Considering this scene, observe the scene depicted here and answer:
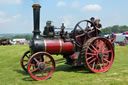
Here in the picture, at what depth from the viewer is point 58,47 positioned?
20.7 ft

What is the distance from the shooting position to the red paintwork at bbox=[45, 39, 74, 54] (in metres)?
6.18

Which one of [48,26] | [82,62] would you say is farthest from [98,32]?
[48,26]

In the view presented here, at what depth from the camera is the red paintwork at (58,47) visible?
20.3ft

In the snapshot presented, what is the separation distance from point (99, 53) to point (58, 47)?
1643mm

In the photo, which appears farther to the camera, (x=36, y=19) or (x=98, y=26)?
(x=98, y=26)

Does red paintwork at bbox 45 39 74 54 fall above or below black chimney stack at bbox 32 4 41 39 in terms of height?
below

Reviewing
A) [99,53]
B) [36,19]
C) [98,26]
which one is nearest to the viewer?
[36,19]

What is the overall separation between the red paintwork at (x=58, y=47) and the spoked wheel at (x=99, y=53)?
0.69m

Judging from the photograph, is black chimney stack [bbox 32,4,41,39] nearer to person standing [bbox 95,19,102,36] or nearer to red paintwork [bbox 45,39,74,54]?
red paintwork [bbox 45,39,74,54]

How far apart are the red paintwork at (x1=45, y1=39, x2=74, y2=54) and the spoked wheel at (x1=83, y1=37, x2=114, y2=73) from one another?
69 centimetres

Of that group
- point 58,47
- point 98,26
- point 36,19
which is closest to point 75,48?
point 58,47

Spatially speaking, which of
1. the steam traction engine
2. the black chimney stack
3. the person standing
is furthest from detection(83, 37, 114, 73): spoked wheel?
the black chimney stack

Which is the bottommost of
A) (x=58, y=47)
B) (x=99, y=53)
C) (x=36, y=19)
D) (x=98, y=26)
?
(x=99, y=53)

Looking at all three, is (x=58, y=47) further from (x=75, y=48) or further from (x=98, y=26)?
(x=98, y=26)
